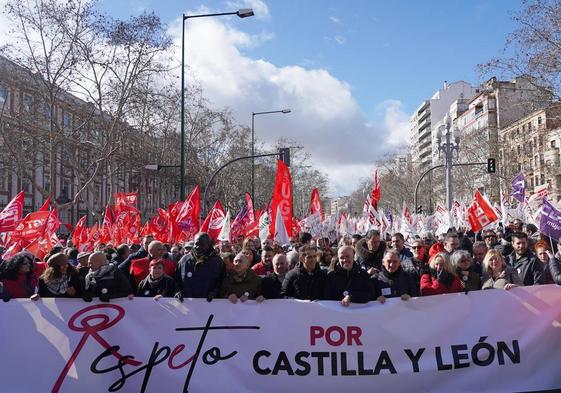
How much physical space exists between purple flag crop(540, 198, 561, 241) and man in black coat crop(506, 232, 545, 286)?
1.00 meters

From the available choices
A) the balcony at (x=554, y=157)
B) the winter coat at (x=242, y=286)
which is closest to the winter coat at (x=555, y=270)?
the winter coat at (x=242, y=286)

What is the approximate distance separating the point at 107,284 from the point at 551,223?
18.8 ft

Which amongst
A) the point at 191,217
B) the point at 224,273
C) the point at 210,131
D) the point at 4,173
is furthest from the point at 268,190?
the point at 224,273

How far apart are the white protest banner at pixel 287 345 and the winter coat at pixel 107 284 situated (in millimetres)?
109

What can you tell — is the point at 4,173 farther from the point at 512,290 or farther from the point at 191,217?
the point at 512,290

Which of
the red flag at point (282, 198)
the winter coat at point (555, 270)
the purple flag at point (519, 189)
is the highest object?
the purple flag at point (519, 189)

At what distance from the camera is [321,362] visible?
549cm

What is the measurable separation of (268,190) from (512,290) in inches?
2333

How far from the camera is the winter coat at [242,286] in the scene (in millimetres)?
5875

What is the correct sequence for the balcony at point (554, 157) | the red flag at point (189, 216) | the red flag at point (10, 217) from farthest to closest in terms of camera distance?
the balcony at point (554, 157)
the red flag at point (189, 216)
the red flag at point (10, 217)

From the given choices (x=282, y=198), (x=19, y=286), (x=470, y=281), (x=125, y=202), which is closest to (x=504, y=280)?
(x=470, y=281)

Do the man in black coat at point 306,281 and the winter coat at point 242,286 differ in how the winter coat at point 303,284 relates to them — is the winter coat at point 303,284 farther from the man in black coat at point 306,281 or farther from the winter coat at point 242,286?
the winter coat at point 242,286

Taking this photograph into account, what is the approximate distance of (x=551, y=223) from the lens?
777 cm

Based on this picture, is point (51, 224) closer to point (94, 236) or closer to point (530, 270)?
point (94, 236)
